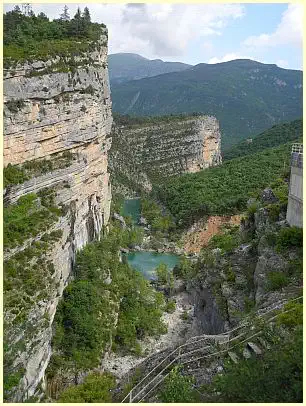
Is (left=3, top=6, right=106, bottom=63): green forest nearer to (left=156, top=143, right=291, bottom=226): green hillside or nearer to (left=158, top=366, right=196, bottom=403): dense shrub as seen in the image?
(left=158, top=366, right=196, bottom=403): dense shrub

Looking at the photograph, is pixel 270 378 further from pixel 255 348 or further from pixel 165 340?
pixel 165 340

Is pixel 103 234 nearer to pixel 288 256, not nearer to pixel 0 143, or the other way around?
pixel 0 143

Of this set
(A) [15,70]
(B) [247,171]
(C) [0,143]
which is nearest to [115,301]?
(C) [0,143]

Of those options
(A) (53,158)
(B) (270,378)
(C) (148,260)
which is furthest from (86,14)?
(B) (270,378)

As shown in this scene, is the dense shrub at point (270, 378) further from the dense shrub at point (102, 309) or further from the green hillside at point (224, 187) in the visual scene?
the green hillside at point (224, 187)

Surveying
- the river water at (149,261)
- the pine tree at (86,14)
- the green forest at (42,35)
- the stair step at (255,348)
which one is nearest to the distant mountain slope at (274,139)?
the river water at (149,261)

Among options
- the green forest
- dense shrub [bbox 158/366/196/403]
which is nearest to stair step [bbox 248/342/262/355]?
dense shrub [bbox 158/366/196/403]
